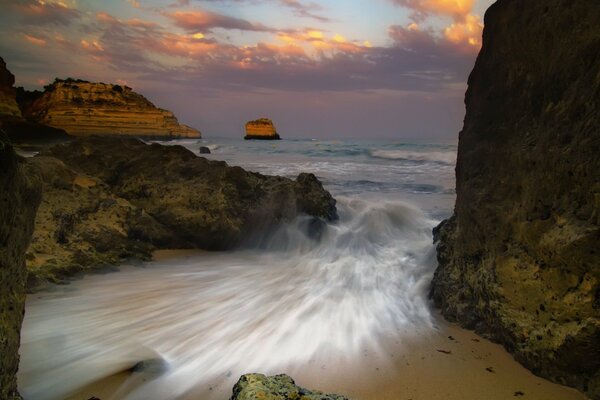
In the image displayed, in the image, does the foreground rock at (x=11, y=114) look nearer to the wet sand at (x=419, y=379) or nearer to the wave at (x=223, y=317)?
the wave at (x=223, y=317)

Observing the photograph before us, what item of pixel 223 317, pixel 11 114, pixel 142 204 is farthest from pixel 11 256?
pixel 11 114

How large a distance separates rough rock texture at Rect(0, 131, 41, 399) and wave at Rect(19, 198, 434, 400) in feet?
2.18

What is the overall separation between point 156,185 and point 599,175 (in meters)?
5.01

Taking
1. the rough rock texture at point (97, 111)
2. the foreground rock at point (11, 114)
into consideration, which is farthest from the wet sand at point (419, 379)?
the rough rock texture at point (97, 111)

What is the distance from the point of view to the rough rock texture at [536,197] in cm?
208

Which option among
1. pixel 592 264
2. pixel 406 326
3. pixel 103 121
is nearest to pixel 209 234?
pixel 406 326

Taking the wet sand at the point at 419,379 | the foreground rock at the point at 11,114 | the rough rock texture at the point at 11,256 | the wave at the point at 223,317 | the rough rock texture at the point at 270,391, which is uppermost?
the foreground rock at the point at 11,114

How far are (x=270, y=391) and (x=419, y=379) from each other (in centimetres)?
120

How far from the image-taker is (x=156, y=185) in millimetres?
5539

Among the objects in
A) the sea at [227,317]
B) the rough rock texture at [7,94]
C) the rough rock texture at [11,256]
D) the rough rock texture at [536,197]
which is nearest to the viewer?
the rough rock texture at [11,256]

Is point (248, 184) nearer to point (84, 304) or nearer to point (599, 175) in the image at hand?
point (84, 304)

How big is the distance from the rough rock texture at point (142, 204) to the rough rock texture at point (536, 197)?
2.96 metres

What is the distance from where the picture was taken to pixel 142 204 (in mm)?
5363

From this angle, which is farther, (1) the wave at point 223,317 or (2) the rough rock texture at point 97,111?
(2) the rough rock texture at point 97,111
